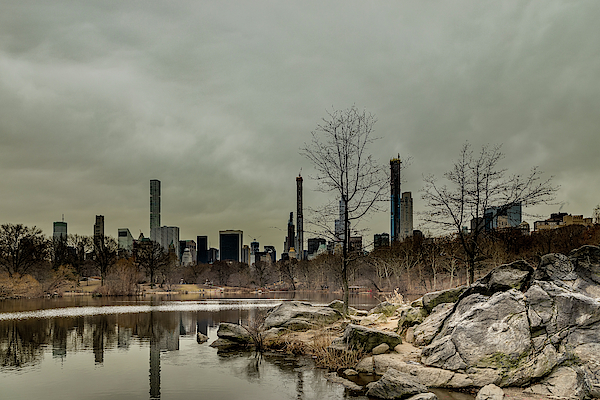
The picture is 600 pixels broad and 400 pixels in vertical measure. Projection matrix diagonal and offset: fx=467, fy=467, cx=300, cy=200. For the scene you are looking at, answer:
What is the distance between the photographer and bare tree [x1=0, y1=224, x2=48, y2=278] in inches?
3196

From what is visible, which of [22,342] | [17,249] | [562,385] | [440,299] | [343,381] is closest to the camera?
[562,385]

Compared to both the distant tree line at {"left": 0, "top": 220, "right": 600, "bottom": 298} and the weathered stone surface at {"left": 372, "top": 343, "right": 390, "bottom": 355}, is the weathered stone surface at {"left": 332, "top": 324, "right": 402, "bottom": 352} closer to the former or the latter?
the weathered stone surface at {"left": 372, "top": 343, "right": 390, "bottom": 355}

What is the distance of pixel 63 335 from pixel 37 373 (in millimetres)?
11363

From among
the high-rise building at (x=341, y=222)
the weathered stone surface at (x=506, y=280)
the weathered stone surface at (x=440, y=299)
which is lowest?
the weathered stone surface at (x=440, y=299)

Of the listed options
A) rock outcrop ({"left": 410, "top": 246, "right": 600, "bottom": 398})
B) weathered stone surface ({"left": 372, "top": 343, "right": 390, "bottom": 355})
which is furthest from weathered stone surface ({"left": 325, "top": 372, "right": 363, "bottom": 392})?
rock outcrop ({"left": 410, "top": 246, "right": 600, "bottom": 398})

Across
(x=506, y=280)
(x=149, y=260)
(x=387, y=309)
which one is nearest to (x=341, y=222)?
(x=387, y=309)

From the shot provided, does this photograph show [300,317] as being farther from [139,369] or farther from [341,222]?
[139,369]

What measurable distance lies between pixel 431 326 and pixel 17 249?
83.7 metres

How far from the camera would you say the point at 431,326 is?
57.9ft

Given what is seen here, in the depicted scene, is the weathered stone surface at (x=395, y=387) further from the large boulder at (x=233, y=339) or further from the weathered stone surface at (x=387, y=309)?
the weathered stone surface at (x=387, y=309)

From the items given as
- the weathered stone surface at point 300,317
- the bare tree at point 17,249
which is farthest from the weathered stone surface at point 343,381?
the bare tree at point 17,249

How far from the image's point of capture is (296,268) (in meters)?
137

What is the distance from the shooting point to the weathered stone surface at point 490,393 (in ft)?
40.0

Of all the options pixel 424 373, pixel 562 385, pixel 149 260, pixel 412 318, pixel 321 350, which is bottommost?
pixel 149 260
